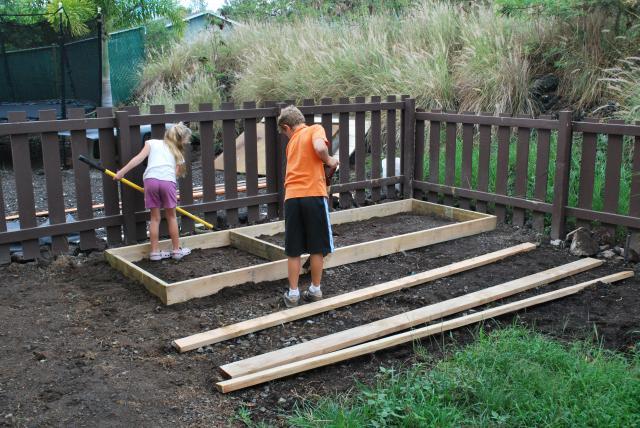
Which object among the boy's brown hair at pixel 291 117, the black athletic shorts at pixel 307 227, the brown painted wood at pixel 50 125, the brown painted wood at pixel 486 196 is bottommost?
the brown painted wood at pixel 486 196

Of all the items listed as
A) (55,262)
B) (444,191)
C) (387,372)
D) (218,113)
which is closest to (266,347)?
(387,372)

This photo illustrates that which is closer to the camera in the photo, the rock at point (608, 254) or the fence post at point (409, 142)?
the rock at point (608, 254)

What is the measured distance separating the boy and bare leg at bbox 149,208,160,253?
1481mm

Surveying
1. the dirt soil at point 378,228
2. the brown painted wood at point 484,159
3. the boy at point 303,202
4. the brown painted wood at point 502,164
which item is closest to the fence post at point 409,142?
the dirt soil at point 378,228

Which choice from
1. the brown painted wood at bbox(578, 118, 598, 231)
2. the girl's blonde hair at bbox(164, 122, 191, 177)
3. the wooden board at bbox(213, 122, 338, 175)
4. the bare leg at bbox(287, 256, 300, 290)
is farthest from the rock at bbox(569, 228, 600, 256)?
the wooden board at bbox(213, 122, 338, 175)

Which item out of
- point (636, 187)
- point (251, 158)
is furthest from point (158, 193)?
point (636, 187)

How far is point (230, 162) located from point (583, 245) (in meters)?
3.65

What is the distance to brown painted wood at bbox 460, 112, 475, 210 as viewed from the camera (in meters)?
7.83

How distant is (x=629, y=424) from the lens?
3.21 metres

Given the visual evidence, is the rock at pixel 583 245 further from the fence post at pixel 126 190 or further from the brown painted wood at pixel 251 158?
the fence post at pixel 126 190

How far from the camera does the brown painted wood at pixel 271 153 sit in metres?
7.45

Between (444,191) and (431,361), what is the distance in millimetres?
4295

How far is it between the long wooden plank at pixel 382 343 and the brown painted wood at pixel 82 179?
3166 millimetres

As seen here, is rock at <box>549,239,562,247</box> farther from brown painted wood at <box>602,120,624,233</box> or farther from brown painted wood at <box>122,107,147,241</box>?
brown painted wood at <box>122,107,147,241</box>
